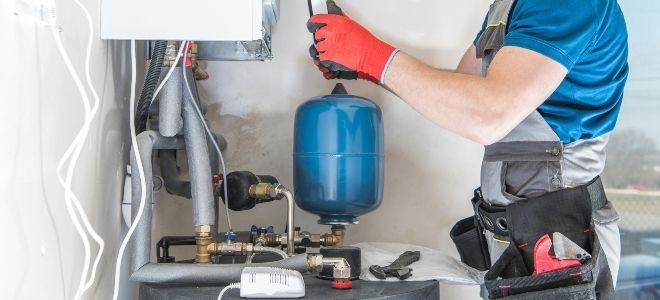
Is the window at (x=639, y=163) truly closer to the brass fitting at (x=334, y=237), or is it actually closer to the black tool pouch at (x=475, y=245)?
the black tool pouch at (x=475, y=245)

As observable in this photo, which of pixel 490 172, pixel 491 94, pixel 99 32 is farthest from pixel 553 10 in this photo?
pixel 99 32

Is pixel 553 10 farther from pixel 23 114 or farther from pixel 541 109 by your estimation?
pixel 23 114

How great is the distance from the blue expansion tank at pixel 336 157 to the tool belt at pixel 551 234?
32 centimetres

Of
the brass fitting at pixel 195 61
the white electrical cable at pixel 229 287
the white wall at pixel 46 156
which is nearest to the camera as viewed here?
the white wall at pixel 46 156

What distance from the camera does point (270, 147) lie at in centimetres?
167

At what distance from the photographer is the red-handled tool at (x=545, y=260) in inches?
43.2

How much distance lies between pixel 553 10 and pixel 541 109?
0.18 m

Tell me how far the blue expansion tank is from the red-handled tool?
0.40 metres

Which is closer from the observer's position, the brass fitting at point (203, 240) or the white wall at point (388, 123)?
the brass fitting at point (203, 240)

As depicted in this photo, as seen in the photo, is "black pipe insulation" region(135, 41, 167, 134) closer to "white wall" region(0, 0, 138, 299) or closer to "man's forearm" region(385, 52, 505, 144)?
"white wall" region(0, 0, 138, 299)

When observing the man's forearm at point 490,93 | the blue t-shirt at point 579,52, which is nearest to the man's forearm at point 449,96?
the man's forearm at point 490,93

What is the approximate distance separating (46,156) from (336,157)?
63 cm

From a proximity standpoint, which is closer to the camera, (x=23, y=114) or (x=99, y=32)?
(x=23, y=114)

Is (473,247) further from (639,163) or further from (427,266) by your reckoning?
(639,163)
